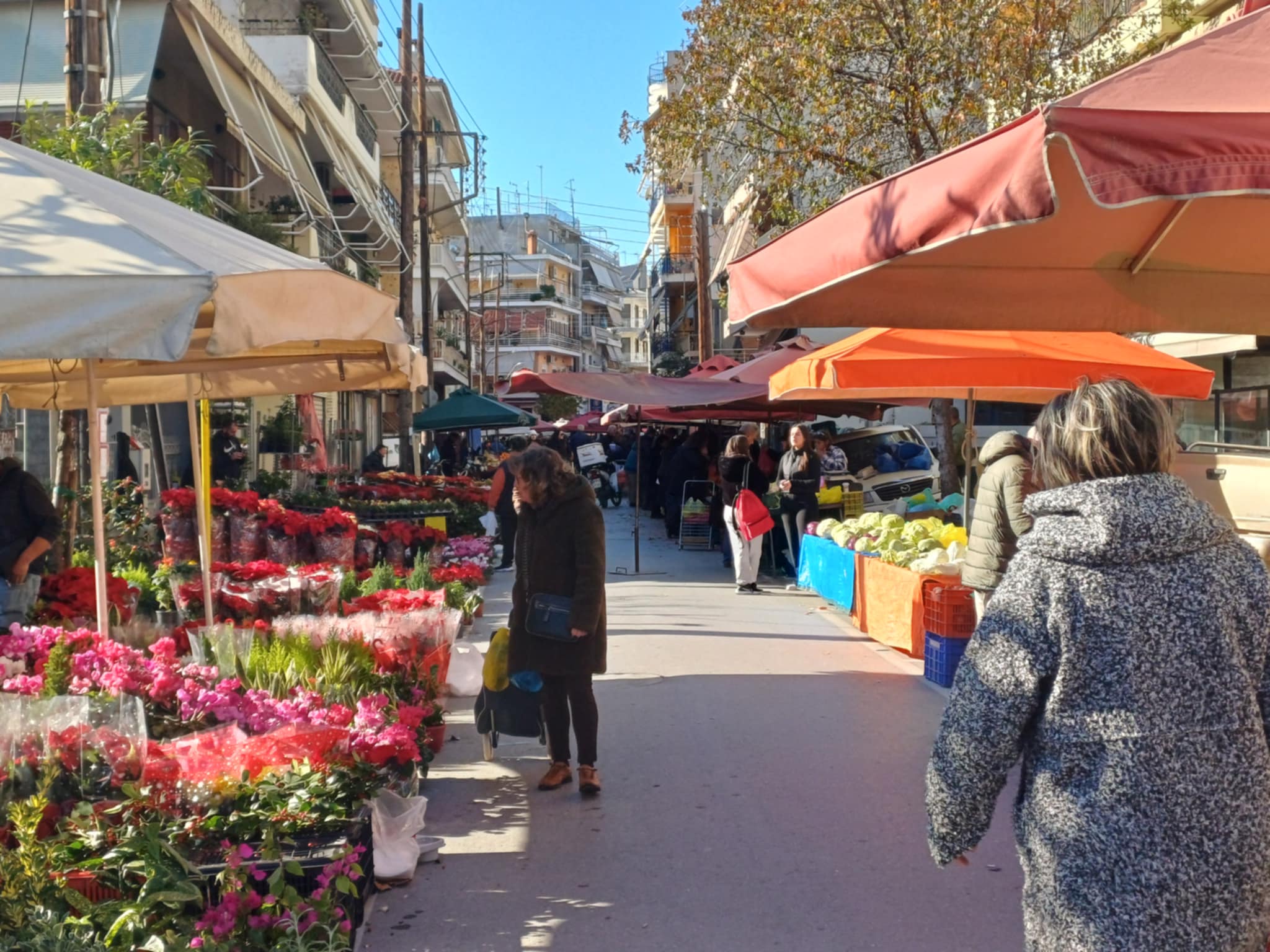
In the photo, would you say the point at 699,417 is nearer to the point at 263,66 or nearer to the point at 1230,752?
the point at 263,66

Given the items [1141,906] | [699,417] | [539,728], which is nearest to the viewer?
[1141,906]

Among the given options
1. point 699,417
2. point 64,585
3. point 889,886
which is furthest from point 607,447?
point 889,886

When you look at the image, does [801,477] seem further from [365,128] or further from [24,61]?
[365,128]

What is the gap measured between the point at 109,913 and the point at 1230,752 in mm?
2957

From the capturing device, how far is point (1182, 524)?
238 cm

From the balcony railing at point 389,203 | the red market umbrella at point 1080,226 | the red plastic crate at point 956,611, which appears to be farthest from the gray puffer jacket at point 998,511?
the balcony railing at point 389,203

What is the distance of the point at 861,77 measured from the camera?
1516 centimetres

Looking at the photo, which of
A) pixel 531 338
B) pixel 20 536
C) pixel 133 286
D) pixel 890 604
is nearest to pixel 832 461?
pixel 890 604

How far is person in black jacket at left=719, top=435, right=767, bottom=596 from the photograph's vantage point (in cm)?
1410

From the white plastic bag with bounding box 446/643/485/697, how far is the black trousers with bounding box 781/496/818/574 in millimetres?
6090

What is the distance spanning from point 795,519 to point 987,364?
6914 mm

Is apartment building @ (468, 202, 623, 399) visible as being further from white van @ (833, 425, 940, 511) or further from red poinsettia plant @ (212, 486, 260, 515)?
red poinsettia plant @ (212, 486, 260, 515)

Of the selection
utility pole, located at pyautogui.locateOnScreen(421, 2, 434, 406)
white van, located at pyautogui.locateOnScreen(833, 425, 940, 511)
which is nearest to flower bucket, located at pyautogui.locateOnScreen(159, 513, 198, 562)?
white van, located at pyautogui.locateOnScreen(833, 425, 940, 511)

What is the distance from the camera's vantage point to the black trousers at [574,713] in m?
6.16
